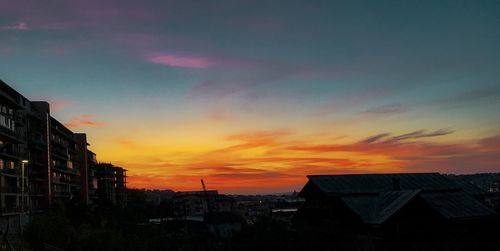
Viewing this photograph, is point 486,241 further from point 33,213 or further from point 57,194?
point 57,194

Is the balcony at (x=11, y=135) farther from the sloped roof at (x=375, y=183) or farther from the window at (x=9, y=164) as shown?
the sloped roof at (x=375, y=183)

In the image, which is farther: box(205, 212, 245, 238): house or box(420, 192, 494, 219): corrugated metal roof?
box(205, 212, 245, 238): house

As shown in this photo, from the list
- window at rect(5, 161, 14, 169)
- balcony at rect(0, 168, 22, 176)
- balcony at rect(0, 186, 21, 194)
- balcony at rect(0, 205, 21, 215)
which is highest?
window at rect(5, 161, 14, 169)

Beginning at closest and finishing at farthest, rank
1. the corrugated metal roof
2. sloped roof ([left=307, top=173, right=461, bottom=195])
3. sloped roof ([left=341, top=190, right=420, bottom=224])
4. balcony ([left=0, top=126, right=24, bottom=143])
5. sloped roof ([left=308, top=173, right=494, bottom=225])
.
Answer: sloped roof ([left=341, top=190, right=420, bottom=224]) → sloped roof ([left=308, top=173, right=494, bottom=225]) → the corrugated metal roof → sloped roof ([left=307, top=173, right=461, bottom=195]) → balcony ([left=0, top=126, right=24, bottom=143])

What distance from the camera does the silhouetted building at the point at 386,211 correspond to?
47.6 m

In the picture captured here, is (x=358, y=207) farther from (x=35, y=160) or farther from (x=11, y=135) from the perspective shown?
(x=35, y=160)

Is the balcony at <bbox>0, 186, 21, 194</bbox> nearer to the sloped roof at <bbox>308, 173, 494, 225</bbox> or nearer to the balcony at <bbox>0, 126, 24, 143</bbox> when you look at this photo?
the balcony at <bbox>0, 126, 24, 143</bbox>

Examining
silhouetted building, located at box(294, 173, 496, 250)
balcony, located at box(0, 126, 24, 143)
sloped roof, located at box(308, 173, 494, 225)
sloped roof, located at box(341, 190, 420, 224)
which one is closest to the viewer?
silhouetted building, located at box(294, 173, 496, 250)

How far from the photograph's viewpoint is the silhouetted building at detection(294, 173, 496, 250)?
47.6 metres

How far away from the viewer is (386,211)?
48812mm

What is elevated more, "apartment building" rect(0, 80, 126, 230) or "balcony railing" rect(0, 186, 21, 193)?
→ "apartment building" rect(0, 80, 126, 230)

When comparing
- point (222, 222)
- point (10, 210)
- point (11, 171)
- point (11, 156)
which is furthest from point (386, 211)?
point (222, 222)

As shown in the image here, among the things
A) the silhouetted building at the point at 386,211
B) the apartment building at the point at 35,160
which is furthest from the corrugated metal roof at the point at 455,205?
the apartment building at the point at 35,160

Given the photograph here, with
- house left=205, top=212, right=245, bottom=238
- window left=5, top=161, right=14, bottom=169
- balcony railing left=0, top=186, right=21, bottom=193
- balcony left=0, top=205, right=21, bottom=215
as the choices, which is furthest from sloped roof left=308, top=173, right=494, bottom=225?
house left=205, top=212, right=245, bottom=238
